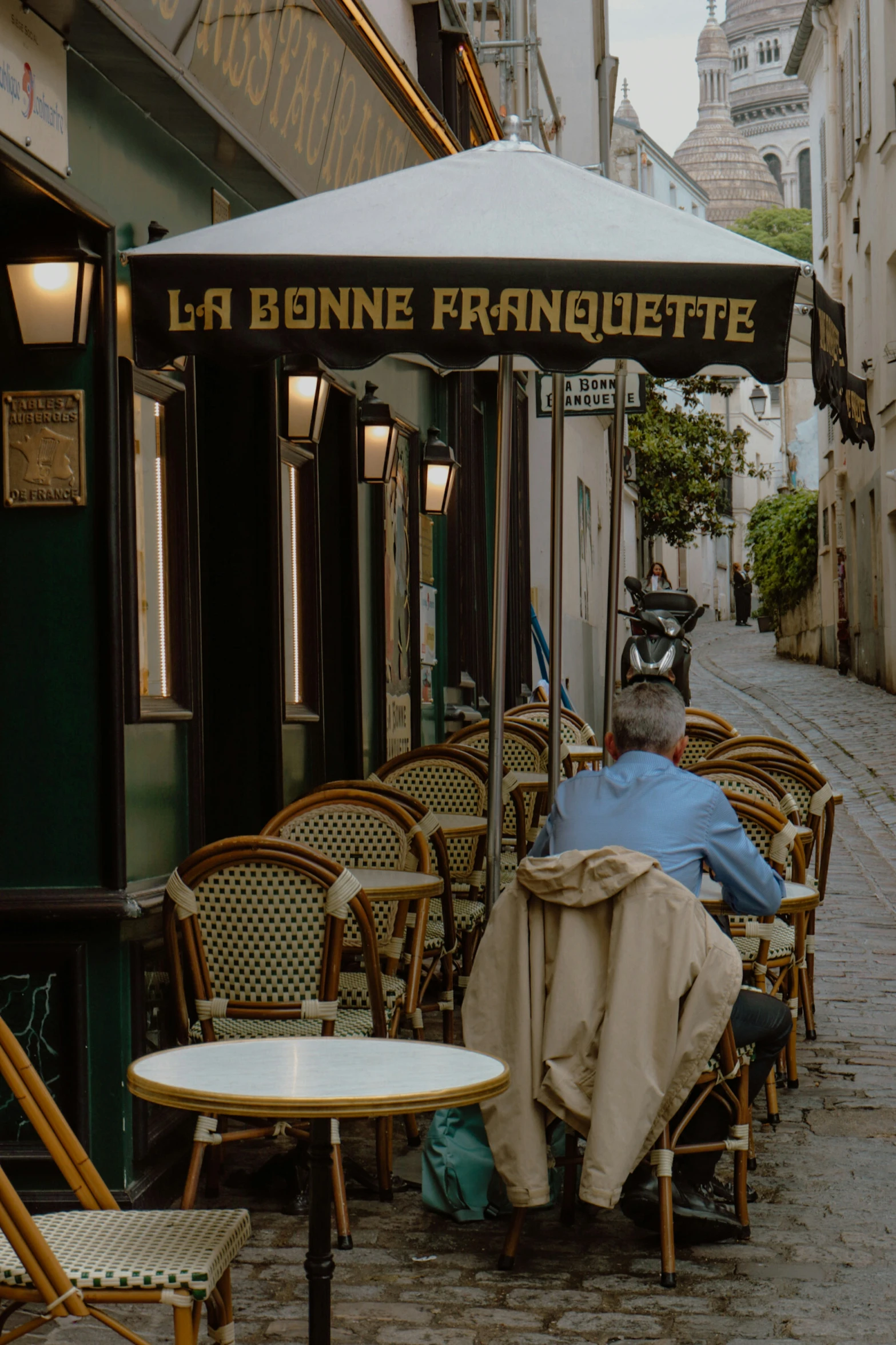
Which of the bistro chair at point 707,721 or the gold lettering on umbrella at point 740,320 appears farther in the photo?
the bistro chair at point 707,721

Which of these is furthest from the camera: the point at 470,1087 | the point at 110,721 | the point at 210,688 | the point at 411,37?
the point at 411,37

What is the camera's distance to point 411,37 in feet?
37.0

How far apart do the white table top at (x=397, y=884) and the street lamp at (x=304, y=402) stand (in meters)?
2.20

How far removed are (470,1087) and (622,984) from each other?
1.09m

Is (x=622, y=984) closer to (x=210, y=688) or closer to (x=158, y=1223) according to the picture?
(x=158, y=1223)

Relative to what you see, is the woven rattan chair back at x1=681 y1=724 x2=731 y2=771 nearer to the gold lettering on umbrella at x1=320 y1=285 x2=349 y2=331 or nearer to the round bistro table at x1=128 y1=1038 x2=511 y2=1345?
the gold lettering on umbrella at x1=320 y1=285 x2=349 y2=331

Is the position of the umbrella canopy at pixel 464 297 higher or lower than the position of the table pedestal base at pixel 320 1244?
higher

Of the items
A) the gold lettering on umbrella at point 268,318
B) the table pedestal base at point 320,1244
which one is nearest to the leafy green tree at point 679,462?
the gold lettering on umbrella at point 268,318

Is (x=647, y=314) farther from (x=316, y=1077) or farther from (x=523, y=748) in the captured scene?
(x=523, y=748)

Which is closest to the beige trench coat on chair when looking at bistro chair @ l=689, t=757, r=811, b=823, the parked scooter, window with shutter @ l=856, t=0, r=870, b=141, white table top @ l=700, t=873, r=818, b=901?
white table top @ l=700, t=873, r=818, b=901

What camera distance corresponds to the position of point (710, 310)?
432cm

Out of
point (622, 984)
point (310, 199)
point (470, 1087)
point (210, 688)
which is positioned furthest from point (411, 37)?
point (470, 1087)

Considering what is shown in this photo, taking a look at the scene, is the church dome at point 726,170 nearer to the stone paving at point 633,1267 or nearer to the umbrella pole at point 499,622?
the umbrella pole at point 499,622

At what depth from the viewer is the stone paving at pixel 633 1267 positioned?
3.87m
